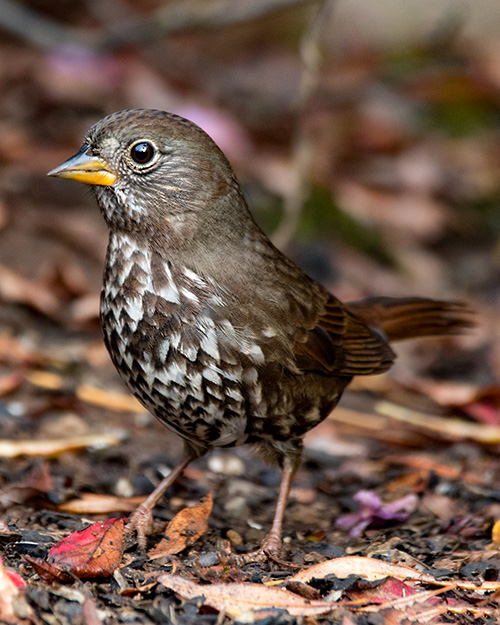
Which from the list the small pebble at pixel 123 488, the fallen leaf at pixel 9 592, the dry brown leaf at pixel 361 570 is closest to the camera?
the fallen leaf at pixel 9 592

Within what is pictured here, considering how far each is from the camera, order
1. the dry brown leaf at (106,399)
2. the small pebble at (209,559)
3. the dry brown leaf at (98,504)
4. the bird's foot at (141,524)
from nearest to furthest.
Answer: the small pebble at (209,559) < the bird's foot at (141,524) < the dry brown leaf at (98,504) < the dry brown leaf at (106,399)

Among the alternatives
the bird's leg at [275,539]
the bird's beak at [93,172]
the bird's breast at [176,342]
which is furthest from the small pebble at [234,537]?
the bird's beak at [93,172]

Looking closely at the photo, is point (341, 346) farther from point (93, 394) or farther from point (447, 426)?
point (93, 394)

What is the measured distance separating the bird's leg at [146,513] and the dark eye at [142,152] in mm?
1292

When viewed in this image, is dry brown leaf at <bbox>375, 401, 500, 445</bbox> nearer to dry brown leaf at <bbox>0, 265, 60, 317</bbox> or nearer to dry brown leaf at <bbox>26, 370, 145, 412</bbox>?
dry brown leaf at <bbox>26, 370, 145, 412</bbox>

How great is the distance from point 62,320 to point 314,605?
309 cm

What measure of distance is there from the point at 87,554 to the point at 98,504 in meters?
0.80

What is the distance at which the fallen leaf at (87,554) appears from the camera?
9.17 feet

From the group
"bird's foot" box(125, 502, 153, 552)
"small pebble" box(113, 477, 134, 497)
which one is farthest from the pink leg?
"small pebble" box(113, 477, 134, 497)

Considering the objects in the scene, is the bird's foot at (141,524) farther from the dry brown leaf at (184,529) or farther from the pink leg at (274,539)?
the pink leg at (274,539)

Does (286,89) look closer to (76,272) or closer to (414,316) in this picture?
(76,272)

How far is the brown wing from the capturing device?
360 cm

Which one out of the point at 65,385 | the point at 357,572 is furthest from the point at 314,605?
the point at 65,385

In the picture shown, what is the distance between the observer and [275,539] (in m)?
3.46
